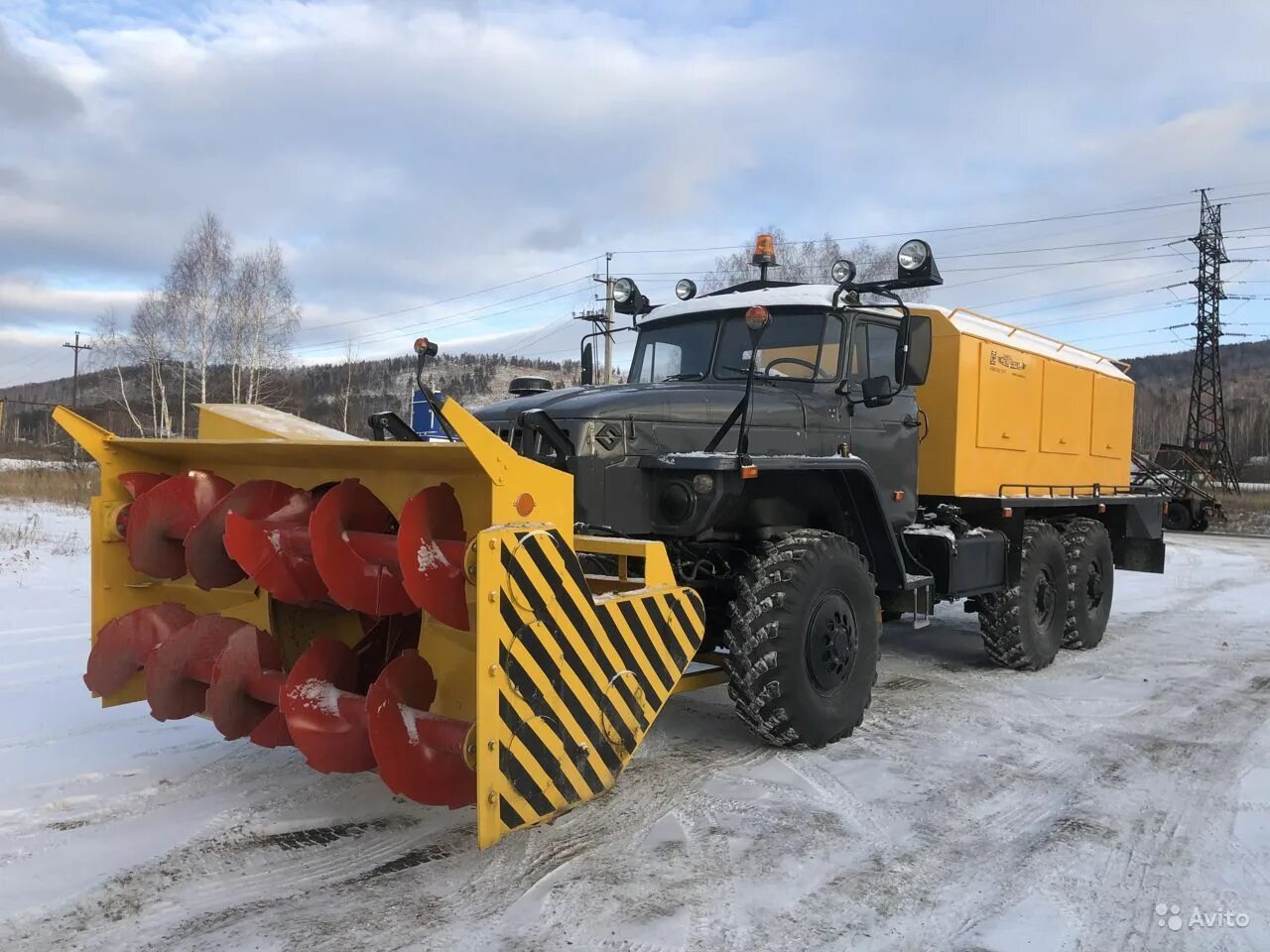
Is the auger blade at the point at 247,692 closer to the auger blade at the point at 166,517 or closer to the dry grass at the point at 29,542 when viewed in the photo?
the auger blade at the point at 166,517

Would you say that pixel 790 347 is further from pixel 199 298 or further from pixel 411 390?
pixel 411 390

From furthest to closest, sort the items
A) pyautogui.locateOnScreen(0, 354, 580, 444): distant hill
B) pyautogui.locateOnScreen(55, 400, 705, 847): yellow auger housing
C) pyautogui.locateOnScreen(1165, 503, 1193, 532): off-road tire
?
pyautogui.locateOnScreen(0, 354, 580, 444): distant hill < pyautogui.locateOnScreen(1165, 503, 1193, 532): off-road tire < pyautogui.locateOnScreen(55, 400, 705, 847): yellow auger housing

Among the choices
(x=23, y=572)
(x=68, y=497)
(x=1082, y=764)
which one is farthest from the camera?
(x=68, y=497)

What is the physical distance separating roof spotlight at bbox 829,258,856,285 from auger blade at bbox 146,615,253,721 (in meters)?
3.98

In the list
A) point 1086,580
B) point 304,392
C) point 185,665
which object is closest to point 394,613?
point 185,665

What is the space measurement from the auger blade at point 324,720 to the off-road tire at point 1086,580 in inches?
249

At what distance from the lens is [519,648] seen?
318 cm

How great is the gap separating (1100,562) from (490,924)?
7256 mm

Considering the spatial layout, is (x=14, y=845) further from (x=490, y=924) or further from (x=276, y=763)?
(x=490, y=924)

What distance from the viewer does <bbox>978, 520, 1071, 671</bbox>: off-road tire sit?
7.03 metres

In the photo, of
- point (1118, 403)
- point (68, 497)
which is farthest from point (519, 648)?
point (68, 497)

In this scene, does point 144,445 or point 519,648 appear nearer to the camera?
point 519,648

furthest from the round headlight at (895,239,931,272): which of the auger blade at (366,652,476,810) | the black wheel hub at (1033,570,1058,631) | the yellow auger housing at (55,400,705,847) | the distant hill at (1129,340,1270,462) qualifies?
the distant hill at (1129,340,1270,462)

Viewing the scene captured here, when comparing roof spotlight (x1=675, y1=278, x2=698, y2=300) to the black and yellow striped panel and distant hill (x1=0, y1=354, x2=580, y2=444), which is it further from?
the black and yellow striped panel
